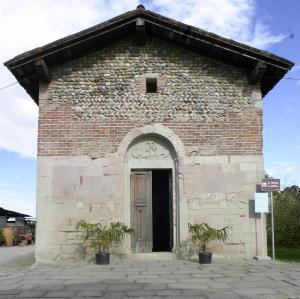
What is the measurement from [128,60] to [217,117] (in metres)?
2.97

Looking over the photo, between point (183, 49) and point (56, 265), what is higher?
point (183, 49)

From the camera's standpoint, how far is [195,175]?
39.1 feet

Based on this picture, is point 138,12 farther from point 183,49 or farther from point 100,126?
point 100,126

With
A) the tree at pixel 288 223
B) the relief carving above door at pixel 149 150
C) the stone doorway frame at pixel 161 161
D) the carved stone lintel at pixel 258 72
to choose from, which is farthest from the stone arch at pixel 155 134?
the tree at pixel 288 223

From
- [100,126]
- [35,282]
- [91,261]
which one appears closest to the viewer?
[35,282]

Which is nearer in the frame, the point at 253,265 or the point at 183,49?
the point at 253,265

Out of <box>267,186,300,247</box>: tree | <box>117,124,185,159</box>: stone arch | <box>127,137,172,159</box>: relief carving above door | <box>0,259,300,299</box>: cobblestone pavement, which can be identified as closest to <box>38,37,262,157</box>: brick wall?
<box>117,124,185,159</box>: stone arch

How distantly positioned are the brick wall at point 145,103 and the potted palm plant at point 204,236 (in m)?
2.02

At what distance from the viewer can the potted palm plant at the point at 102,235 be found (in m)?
10.9

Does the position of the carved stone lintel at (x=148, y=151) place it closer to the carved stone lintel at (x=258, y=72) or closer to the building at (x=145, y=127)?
the building at (x=145, y=127)

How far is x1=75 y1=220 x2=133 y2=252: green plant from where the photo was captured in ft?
35.8

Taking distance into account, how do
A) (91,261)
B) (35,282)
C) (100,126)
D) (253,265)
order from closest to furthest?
(35,282), (253,265), (91,261), (100,126)

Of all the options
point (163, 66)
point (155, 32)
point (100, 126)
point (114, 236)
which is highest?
point (155, 32)

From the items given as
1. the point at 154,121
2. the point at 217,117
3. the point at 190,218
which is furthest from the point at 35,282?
the point at 217,117
